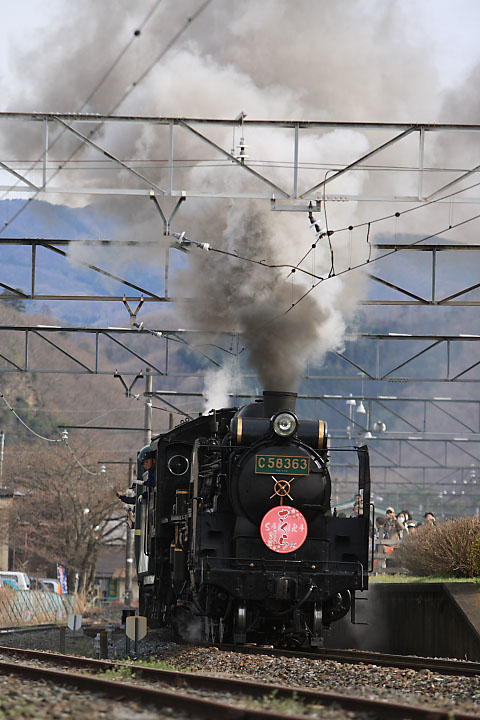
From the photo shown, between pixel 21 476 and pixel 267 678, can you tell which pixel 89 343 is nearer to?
pixel 21 476

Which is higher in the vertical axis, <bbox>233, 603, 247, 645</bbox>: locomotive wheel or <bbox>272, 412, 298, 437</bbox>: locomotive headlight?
<bbox>272, 412, 298, 437</bbox>: locomotive headlight

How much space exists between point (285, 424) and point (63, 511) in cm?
4568

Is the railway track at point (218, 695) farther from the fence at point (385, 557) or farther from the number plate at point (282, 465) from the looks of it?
the fence at point (385, 557)

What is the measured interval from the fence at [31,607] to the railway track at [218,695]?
87.7 ft

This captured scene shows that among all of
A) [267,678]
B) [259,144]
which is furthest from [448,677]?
[259,144]

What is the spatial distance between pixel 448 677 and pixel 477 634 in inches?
163

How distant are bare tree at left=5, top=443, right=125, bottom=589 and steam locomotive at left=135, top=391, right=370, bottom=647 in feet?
141

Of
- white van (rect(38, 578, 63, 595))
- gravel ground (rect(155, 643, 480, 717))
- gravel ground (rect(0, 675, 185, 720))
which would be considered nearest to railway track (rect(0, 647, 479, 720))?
gravel ground (rect(0, 675, 185, 720))

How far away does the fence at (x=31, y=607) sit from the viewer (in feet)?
122

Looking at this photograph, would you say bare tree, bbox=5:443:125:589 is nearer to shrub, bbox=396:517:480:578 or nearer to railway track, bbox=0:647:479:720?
shrub, bbox=396:517:480:578

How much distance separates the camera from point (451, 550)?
67.8ft

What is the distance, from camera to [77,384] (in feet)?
431

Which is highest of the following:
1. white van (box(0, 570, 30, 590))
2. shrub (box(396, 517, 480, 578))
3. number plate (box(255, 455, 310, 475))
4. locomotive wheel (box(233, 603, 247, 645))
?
number plate (box(255, 455, 310, 475))

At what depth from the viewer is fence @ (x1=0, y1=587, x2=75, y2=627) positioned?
3721 cm
